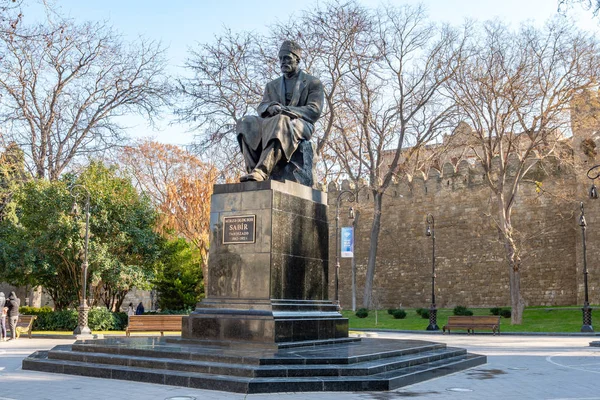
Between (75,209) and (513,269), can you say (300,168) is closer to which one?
(75,209)

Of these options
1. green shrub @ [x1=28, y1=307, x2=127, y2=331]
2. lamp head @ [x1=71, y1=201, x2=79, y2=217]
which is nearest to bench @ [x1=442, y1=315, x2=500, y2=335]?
green shrub @ [x1=28, y1=307, x2=127, y2=331]

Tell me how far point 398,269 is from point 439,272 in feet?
8.80

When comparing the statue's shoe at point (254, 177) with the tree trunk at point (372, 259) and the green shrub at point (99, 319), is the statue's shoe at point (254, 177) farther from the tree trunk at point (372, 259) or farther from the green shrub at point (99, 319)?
the tree trunk at point (372, 259)

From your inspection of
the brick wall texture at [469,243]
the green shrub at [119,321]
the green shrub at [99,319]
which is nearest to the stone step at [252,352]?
the green shrub at [99,319]

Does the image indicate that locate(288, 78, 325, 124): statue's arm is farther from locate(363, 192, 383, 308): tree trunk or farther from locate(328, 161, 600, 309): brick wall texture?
locate(363, 192, 383, 308): tree trunk

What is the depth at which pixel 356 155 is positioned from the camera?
29.0 m

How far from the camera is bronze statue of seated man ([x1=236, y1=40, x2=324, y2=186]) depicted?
32.2 ft

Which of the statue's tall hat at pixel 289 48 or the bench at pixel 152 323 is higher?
the statue's tall hat at pixel 289 48

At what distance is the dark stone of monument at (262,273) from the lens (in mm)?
8742

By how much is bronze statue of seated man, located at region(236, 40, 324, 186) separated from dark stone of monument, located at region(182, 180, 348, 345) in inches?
18.8

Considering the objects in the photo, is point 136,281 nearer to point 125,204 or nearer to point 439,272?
point 125,204

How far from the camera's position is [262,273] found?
895 cm

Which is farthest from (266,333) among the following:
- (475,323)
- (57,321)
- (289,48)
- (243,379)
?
(57,321)

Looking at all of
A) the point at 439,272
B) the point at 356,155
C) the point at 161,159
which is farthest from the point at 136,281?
the point at 439,272
